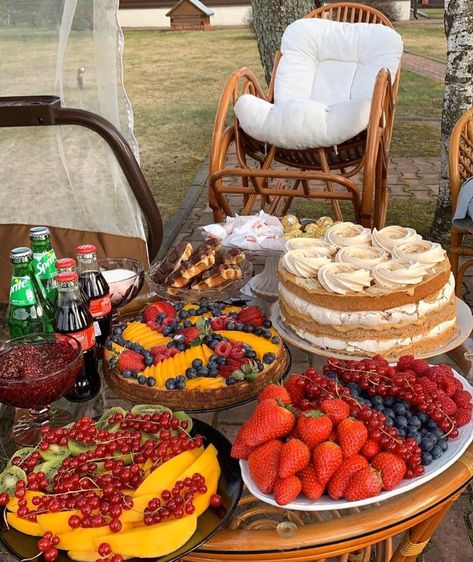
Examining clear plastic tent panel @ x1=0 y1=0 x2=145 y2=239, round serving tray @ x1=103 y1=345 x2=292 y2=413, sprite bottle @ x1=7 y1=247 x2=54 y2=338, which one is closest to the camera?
round serving tray @ x1=103 y1=345 x2=292 y2=413

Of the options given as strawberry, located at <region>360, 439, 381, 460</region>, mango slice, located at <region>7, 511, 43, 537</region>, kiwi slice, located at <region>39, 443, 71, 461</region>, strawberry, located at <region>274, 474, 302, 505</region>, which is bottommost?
mango slice, located at <region>7, 511, 43, 537</region>

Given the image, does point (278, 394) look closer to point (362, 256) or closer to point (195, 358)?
point (195, 358)

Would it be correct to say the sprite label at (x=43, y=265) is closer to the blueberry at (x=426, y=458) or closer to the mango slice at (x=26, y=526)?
the mango slice at (x=26, y=526)

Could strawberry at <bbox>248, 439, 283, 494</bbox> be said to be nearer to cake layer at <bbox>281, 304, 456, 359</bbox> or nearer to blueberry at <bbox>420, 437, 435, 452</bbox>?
blueberry at <bbox>420, 437, 435, 452</bbox>

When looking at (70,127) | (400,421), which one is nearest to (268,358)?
(400,421)

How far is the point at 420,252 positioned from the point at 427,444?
2.36 ft

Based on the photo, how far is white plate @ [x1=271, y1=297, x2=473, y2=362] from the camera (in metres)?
1.61

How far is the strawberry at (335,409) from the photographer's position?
1.09m

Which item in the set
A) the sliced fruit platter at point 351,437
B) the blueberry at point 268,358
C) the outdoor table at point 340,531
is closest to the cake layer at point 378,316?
the blueberry at point 268,358

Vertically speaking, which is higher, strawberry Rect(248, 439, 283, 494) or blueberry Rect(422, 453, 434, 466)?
strawberry Rect(248, 439, 283, 494)

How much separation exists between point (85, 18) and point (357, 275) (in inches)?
77.0

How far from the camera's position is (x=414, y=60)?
1326cm

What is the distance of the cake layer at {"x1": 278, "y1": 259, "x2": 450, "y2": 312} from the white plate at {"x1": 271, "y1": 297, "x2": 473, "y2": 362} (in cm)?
11

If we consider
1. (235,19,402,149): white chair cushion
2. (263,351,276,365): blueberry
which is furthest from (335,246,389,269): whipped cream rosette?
(235,19,402,149): white chair cushion
